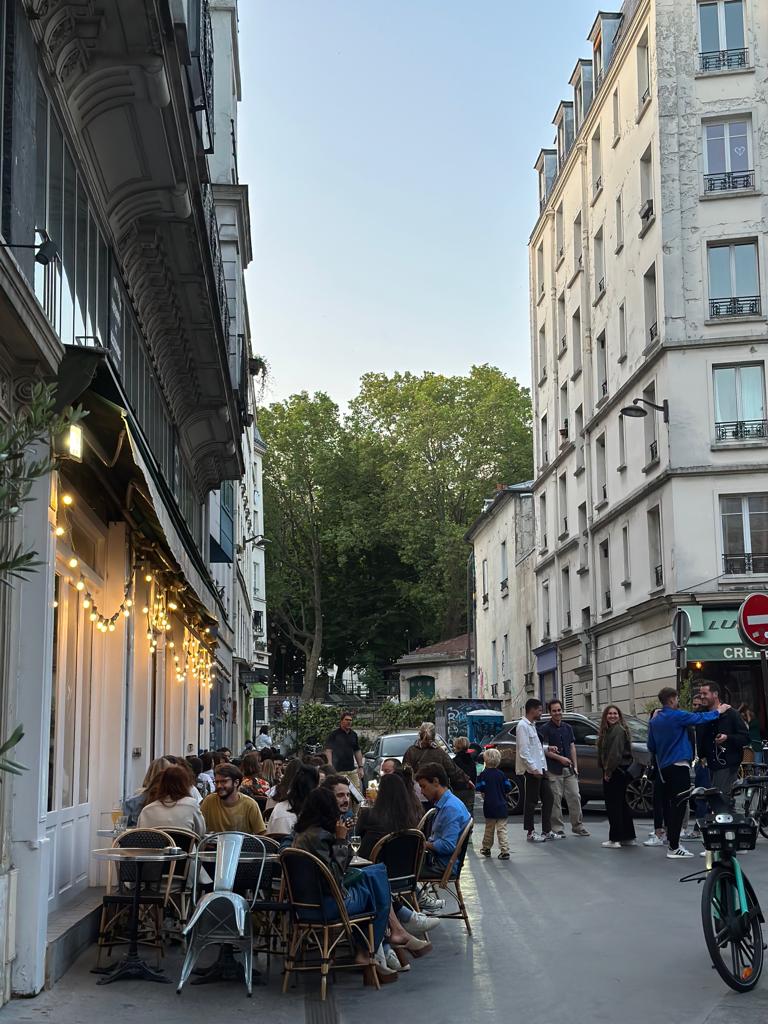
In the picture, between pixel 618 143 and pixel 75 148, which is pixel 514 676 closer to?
pixel 618 143

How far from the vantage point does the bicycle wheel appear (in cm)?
793

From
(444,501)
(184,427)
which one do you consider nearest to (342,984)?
(184,427)

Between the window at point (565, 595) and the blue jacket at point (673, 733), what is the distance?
27.6 metres

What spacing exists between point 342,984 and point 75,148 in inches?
293

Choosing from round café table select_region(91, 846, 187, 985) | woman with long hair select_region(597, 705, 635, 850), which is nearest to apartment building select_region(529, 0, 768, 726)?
woman with long hair select_region(597, 705, 635, 850)

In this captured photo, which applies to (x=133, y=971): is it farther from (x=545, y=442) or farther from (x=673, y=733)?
(x=545, y=442)

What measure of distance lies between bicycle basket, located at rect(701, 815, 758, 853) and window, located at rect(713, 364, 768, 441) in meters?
25.4

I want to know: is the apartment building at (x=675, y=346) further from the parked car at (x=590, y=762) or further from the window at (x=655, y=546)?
the parked car at (x=590, y=762)

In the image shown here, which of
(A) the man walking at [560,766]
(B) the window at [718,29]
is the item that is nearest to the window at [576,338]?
(B) the window at [718,29]

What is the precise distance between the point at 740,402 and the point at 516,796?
41.0 ft

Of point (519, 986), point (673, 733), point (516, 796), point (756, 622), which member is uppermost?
point (756, 622)

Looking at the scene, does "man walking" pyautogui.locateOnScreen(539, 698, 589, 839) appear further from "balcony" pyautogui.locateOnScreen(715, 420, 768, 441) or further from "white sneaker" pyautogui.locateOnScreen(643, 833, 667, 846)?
"balcony" pyautogui.locateOnScreen(715, 420, 768, 441)

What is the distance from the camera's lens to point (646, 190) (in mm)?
35844

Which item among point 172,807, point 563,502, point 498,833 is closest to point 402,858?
point 172,807
